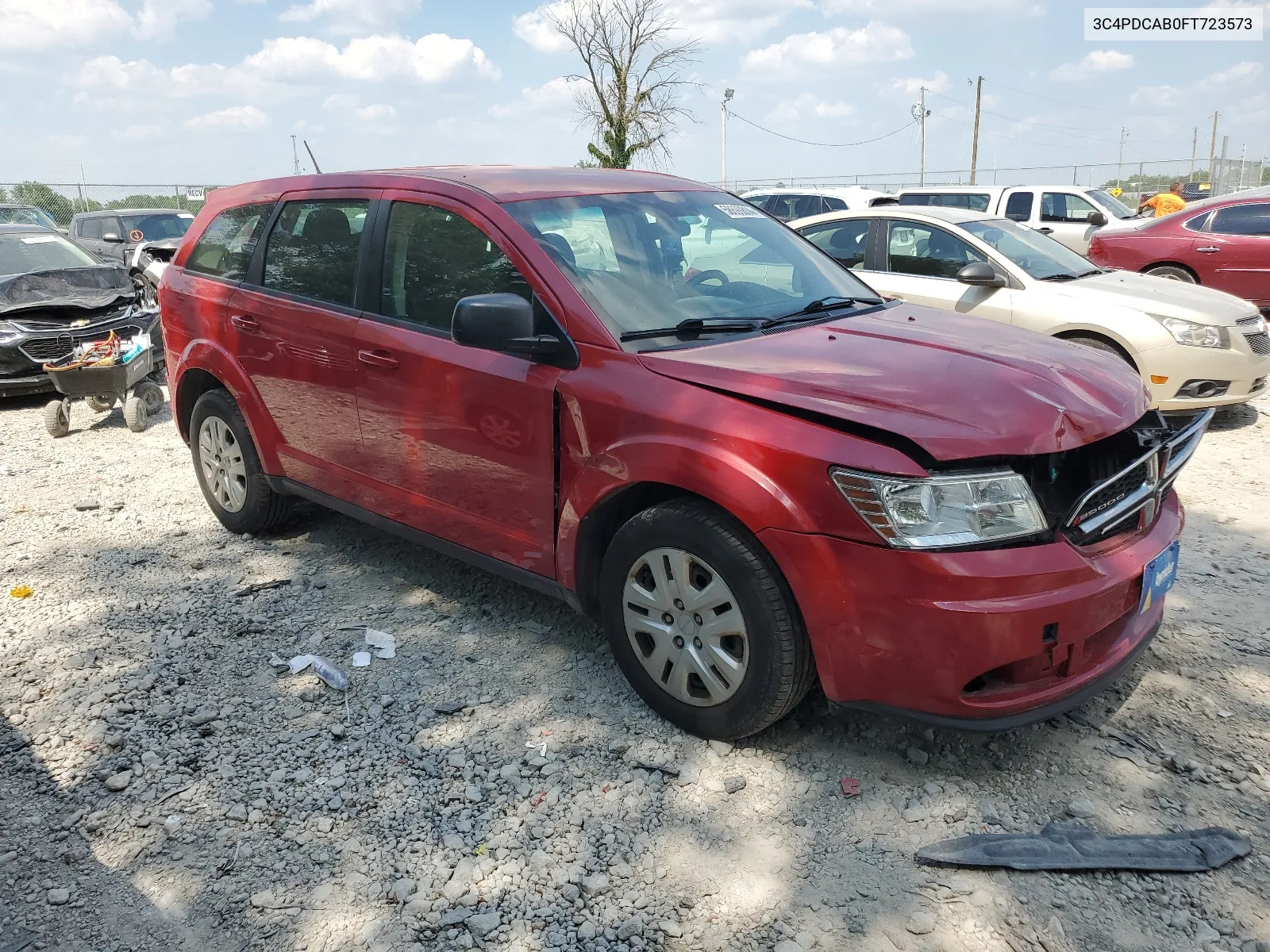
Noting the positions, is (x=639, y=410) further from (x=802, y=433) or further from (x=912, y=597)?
(x=912, y=597)

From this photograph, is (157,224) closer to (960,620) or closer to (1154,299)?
(1154,299)

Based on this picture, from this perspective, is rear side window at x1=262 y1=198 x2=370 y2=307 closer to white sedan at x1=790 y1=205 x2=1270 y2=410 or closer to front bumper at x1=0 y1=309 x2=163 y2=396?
white sedan at x1=790 y1=205 x2=1270 y2=410

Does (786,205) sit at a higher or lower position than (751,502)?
higher

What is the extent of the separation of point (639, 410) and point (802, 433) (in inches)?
22.2

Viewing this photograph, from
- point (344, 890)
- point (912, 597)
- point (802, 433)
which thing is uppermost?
A: point (802, 433)

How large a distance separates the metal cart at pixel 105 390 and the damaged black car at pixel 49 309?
35 cm

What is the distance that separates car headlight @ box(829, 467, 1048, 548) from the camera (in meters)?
2.55

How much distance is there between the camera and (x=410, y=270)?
385 centimetres

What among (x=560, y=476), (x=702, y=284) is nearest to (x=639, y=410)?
(x=560, y=476)

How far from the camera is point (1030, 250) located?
739cm

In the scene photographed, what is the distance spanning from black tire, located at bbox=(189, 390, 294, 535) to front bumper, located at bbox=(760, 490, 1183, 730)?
3120 mm

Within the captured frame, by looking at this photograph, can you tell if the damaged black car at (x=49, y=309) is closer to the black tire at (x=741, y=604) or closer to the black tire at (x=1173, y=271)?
the black tire at (x=741, y=604)

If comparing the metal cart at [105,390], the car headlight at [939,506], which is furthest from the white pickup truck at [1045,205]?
the car headlight at [939,506]

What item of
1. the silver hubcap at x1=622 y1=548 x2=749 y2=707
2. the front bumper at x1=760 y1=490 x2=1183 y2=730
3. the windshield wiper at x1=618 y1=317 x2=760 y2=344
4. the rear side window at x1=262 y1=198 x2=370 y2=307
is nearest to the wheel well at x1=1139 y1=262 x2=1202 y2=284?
the windshield wiper at x1=618 y1=317 x2=760 y2=344
